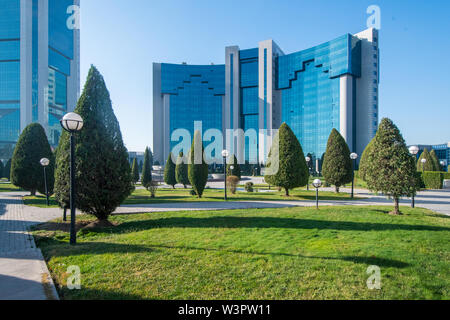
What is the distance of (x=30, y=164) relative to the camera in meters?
17.2

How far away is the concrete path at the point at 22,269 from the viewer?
3871 millimetres

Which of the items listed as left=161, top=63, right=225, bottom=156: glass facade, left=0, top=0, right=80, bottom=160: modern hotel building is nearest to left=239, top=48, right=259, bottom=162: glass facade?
left=161, top=63, right=225, bottom=156: glass facade

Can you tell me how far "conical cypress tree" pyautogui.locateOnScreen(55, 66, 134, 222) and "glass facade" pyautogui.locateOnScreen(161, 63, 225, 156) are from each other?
7807 centimetres

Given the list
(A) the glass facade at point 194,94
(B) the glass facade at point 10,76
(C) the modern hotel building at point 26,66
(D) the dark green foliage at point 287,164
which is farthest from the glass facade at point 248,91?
(B) the glass facade at point 10,76

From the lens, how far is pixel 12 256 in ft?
18.8

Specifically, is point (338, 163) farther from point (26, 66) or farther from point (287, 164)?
point (26, 66)

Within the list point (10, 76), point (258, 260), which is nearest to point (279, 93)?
point (258, 260)

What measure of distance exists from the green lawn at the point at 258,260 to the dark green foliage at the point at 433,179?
24574 mm

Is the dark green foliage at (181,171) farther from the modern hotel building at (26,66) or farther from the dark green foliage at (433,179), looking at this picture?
the modern hotel building at (26,66)

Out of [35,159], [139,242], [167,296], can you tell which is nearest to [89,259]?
[139,242]

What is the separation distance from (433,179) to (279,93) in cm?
5505

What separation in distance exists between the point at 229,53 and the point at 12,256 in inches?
3326
